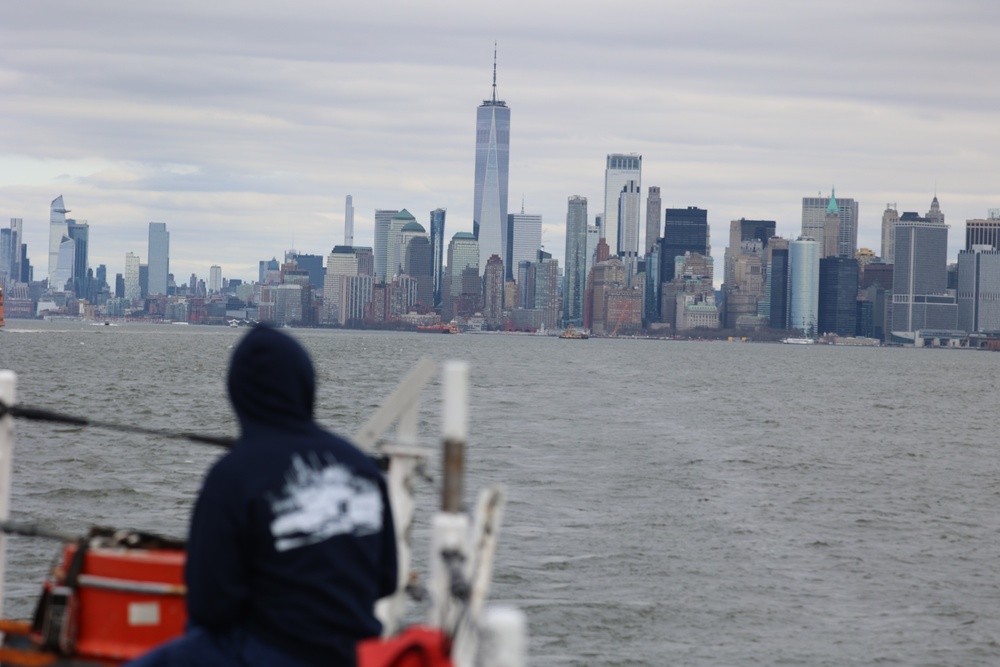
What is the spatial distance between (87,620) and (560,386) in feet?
258

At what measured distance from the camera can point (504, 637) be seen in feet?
14.1

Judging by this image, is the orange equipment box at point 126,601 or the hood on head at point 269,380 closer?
the hood on head at point 269,380

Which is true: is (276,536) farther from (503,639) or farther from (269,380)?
(503,639)

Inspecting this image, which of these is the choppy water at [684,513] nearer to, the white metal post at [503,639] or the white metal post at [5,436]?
the white metal post at [5,436]

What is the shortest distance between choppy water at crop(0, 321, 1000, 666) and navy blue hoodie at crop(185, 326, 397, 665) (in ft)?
41.4

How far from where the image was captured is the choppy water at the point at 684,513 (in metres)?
19.1

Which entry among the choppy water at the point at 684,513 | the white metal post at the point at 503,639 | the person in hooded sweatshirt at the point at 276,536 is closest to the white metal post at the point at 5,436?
the person in hooded sweatshirt at the point at 276,536

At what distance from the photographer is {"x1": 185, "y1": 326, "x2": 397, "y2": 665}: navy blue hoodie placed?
4.59 metres

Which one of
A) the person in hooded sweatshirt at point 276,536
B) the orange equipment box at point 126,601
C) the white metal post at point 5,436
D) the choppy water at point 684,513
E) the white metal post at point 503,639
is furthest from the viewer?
the choppy water at point 684,513

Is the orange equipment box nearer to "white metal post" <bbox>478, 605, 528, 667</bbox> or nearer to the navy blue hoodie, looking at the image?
the navy blue hoodie

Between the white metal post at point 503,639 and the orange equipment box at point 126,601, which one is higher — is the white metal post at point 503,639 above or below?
above

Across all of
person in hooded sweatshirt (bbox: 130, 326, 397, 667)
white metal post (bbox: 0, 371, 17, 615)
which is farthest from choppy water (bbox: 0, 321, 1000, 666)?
A: person in hooded sweatshirt (bbox: 130, 326, 397, 667)

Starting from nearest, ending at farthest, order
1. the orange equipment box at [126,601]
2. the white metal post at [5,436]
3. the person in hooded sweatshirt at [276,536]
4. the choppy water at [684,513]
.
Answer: the person in hooded sweatshirt at [276,536], the orange equipment box at [126,601], the white metal post at [5,436], the choppy water at [684,513]

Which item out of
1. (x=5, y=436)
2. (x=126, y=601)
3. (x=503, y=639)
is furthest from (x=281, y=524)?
(x=5, y=436)
